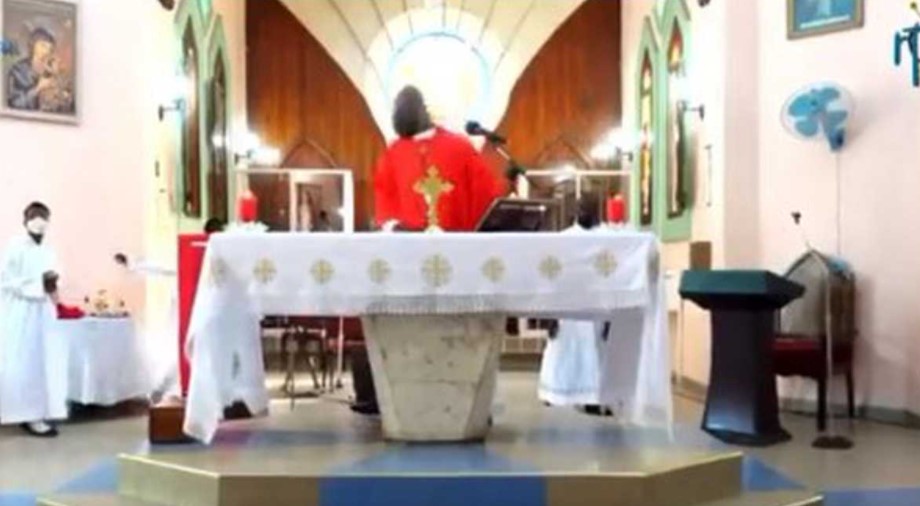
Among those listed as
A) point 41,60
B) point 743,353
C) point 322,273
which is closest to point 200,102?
point 41,60

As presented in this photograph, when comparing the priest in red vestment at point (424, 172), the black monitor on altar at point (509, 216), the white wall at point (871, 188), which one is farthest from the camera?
the white wall at point (871, 188)

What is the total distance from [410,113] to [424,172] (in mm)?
290

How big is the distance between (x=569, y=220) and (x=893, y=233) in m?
6.52

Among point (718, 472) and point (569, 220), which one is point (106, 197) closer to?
point (718, 472)

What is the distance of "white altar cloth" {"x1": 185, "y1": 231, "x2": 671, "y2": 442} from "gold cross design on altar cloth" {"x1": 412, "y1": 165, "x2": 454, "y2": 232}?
0.69 meters

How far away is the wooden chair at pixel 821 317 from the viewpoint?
7.22 m

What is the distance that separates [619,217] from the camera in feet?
28.2

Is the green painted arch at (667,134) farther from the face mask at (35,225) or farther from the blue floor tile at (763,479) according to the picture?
the face mask at (35,225)

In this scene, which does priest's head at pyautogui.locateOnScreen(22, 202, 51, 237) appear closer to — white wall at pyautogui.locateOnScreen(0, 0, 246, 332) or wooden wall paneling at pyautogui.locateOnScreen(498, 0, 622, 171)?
white wall at pyautogui.locateOnScreen(0, 0, 246, 332)

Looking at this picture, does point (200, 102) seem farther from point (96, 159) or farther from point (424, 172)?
point (424, 172)

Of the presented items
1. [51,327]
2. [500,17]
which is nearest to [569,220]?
[500,17]

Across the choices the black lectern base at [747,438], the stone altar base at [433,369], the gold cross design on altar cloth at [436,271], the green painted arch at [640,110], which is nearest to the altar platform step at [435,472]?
the stone altar base at [433,369]

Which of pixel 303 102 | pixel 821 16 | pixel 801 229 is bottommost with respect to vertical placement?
pixel 801 229

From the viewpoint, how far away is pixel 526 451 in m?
4.75
